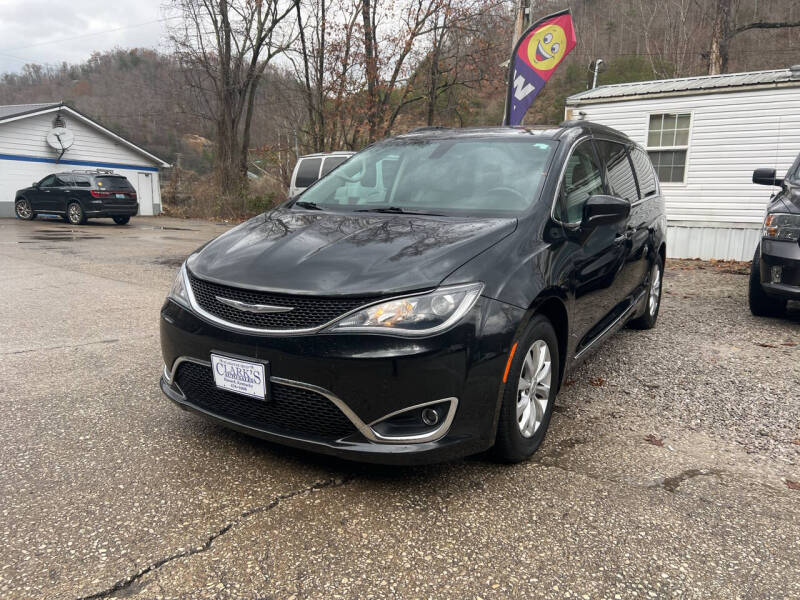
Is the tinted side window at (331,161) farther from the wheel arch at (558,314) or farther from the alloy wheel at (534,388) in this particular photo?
the alloy wheel at (534,388)

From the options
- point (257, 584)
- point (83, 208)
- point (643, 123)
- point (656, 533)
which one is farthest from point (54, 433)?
point (83, 208)

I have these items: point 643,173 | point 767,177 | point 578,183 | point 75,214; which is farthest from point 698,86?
point 75,214

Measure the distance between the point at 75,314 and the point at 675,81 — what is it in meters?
13.3

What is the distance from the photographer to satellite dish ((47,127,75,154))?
22938 mm

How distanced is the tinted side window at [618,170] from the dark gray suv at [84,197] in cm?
1827

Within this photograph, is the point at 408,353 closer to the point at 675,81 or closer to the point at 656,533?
the point at 656,533

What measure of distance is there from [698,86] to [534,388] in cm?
1191

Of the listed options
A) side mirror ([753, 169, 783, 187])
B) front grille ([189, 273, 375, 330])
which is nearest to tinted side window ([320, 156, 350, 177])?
side mirror ([753, 169, 783, 187])

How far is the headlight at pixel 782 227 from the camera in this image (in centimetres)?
513

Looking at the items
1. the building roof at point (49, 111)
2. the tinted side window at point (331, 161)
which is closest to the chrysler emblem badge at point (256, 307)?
the tinted side window at point (331, 161)

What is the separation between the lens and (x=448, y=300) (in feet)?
7.69

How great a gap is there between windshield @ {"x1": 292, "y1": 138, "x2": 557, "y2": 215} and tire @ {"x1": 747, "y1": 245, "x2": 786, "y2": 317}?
3.55 meters

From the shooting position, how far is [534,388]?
2834 mm

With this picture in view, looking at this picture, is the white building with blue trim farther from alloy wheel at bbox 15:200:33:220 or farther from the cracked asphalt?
the cracked asphalt
